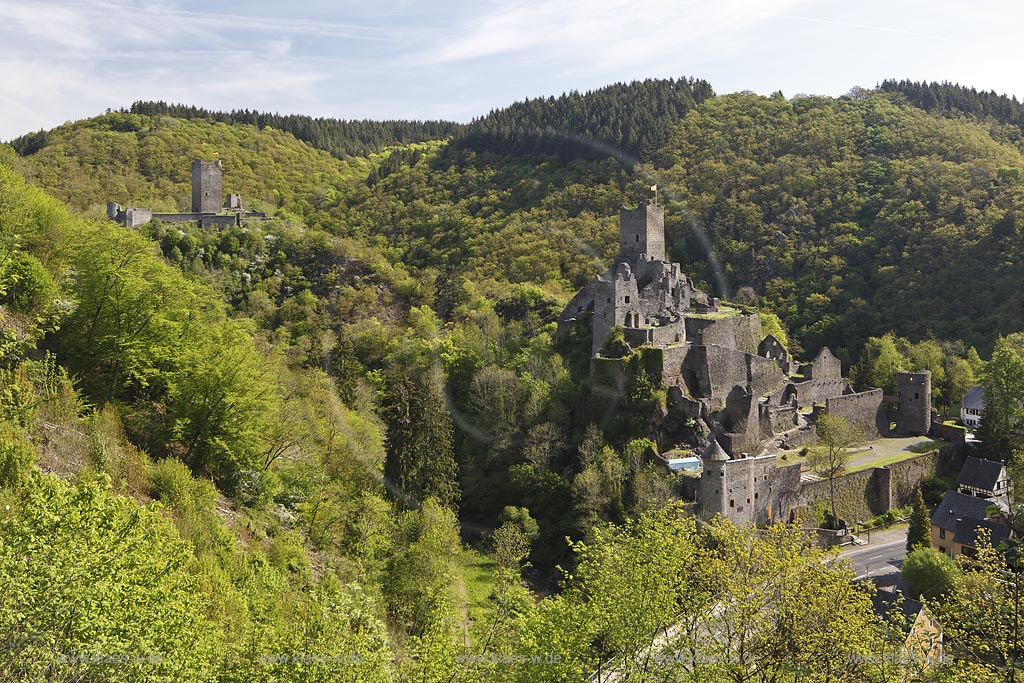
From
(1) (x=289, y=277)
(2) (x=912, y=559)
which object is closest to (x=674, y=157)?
(1) (x=289, y=277)

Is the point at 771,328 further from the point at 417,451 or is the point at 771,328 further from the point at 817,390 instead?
the point at 417,451

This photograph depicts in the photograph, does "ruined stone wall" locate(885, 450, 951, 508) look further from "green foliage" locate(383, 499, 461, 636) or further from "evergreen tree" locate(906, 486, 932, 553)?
"green foliage" locate(383, 499, 461, 636)

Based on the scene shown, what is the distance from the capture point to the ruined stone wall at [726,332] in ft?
129

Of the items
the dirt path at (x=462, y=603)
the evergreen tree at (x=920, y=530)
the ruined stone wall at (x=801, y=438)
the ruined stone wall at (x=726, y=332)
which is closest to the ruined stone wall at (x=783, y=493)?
the ruined stone wall at (x=801, y=438)

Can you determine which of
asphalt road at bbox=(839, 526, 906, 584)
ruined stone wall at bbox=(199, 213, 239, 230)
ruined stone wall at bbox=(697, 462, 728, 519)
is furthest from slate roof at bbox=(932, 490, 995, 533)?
ruined stone wall at bbox=(199, 213, 239, 230)

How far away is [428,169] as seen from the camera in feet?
279

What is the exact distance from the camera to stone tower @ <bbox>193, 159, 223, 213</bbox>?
67250 millimetres

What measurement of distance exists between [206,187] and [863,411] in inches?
2116

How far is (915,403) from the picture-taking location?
41875mm

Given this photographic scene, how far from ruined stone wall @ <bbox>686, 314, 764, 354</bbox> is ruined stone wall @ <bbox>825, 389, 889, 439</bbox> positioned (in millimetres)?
4817

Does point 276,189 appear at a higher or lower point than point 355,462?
higher

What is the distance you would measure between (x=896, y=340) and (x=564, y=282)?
22.6 meters

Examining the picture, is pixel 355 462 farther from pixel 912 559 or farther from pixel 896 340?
pixel 896 340

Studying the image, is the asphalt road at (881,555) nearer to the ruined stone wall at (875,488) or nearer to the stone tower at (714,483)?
the ruined stone wall at (875,488)
